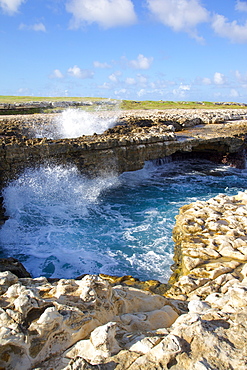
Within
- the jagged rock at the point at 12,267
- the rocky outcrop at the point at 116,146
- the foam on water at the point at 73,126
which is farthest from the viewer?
the foam on water at the point at 73,126

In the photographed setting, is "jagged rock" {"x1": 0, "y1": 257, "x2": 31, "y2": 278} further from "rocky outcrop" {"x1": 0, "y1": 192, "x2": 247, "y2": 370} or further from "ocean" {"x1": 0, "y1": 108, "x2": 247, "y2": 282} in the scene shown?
"rocky outcrop" {"x1": 0, "y1": 192, "x2": 247, "y2": 370}

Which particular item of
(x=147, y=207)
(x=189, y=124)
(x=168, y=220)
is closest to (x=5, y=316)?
(x=168, y=220)

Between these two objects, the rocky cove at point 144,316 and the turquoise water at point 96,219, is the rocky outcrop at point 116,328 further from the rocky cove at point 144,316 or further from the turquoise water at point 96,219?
the turquoise water at point 96,219

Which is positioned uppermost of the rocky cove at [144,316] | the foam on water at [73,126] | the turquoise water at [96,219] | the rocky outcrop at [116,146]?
the foam on water at [73,126]

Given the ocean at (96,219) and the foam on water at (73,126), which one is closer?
the ocean at (96,219)

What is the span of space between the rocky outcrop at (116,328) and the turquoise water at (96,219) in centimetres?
254

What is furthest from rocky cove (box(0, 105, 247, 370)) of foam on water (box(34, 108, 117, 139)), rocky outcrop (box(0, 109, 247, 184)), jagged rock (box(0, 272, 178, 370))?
foam on water (box(34, 108, 117, 139))

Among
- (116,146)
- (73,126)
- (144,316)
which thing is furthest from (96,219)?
Result: (73,126)

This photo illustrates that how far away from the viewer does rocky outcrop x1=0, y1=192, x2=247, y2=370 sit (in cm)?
213

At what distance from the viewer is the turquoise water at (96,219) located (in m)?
6.33

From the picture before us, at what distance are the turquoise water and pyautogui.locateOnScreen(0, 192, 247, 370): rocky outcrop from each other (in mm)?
2538

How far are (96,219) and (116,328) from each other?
5955 mm

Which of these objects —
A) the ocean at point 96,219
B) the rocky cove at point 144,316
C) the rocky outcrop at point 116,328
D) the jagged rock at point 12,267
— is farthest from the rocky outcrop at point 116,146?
the rocky outcrop at point 116,328

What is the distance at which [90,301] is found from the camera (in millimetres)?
2756
